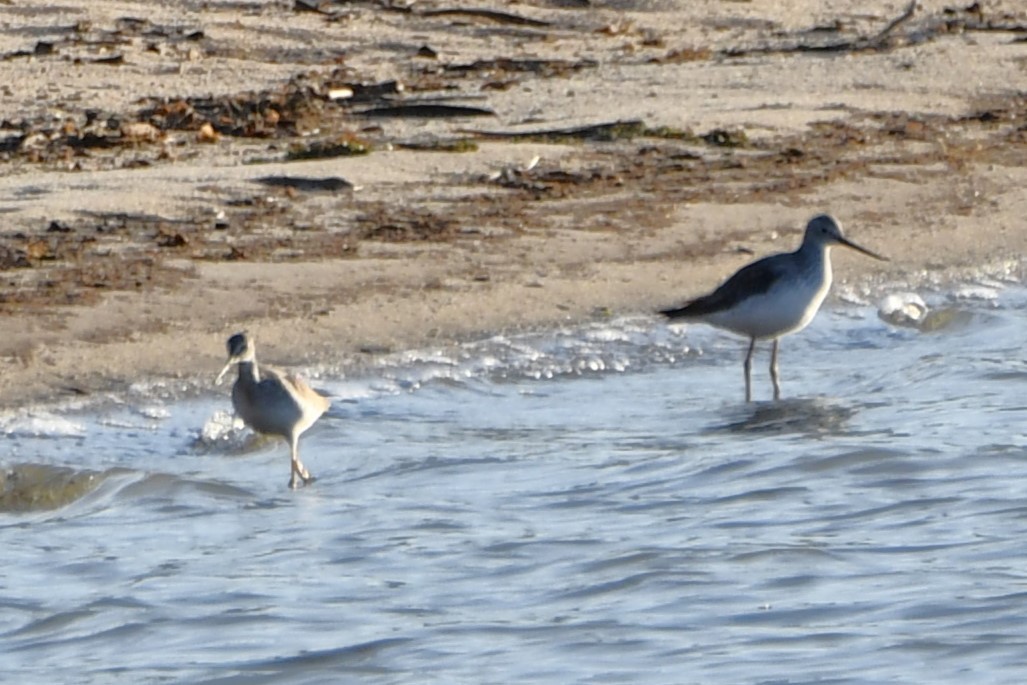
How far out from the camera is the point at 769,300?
8.80 metres

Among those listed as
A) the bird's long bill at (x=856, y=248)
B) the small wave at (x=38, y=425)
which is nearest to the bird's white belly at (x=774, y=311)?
the bird's long bill at (x=856, y=248)

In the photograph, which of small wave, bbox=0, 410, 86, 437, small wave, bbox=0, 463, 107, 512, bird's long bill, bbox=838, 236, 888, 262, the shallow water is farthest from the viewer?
bird's long bill, bbox=838, 236, 888, 262

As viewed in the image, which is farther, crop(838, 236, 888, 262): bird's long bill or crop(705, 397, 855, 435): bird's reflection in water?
crop(838, 236, 888, 262): bird's long bill

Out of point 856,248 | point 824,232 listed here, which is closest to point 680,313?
point 824,232

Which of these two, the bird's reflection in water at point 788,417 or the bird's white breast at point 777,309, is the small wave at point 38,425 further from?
the bird's white breast at point 777,309

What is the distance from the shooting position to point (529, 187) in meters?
10.8

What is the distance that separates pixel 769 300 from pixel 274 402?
7.48ft

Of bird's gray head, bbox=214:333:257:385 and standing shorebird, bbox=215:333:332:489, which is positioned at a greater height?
bird's gray head, bbox=214:333:257:385

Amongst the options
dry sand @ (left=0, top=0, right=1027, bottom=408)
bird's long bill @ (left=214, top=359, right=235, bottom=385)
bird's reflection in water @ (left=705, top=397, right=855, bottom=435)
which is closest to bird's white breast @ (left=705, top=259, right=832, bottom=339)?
bird's reflection in water @ (left=705, top=397, right=855, bottom=435)

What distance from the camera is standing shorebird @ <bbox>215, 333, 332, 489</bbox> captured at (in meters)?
7.39

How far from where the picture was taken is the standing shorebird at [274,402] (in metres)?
7.39

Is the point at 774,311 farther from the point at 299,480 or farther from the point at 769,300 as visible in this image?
the point at 299,480

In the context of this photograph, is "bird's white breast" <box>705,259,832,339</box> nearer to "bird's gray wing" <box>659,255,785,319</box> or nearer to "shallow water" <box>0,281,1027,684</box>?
"bird's gray wing" <box>659,255,785,319</box>

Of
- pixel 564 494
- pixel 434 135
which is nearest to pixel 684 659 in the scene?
pixel 564 494
